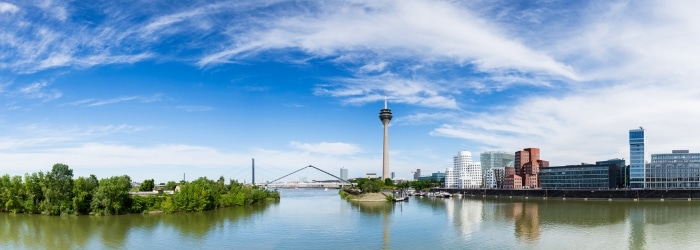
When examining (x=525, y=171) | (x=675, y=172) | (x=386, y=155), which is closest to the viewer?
(x=675, y=172)

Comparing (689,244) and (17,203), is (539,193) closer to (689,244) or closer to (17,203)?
(689,244)

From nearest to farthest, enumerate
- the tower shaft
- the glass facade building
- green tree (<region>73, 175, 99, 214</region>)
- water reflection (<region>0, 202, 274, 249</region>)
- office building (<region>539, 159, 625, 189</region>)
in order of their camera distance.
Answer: water reflection (<region>0, 202, 274, 249</region>), green tree (<region>73, 175, 99, 214</region>), the glass facade building, office building (<region>539, 159, 625, 189</region>), the tower shaft

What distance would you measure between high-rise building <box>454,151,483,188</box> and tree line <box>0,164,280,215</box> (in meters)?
115

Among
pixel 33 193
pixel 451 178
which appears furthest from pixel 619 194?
pixel 451 178

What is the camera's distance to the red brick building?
12131 cm

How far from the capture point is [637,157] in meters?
89.9

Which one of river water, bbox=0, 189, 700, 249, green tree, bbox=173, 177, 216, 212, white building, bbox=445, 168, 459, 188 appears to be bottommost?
white building, bbox=445, 168, 459, 188

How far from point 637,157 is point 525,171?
37744 mm

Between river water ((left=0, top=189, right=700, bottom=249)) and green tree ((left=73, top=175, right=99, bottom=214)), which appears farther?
green tree ((left=73, top=175, right=99, bottom=214))

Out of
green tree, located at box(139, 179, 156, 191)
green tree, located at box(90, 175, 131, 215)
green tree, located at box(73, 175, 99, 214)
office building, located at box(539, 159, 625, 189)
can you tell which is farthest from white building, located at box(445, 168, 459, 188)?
green tree, located at box(73, 175, 99, 214)

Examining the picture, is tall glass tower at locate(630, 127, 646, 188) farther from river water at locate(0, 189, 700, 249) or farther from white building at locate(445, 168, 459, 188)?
white building at locate(445, 168, 459, 188)

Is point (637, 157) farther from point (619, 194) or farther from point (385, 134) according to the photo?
point (385, 134)

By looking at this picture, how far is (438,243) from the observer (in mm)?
29938

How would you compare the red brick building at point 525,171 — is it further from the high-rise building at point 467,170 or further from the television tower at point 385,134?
the television tower at point 385,134
